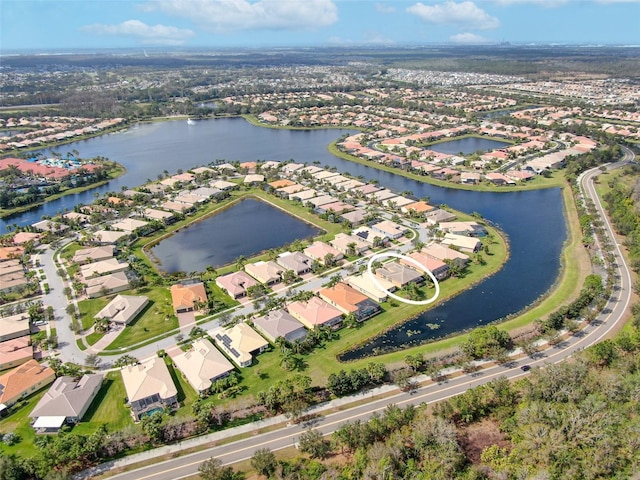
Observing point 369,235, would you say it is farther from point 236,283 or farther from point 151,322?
point 151,322

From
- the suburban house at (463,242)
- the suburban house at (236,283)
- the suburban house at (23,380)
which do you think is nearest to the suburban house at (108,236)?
the suburban house at (236,283)

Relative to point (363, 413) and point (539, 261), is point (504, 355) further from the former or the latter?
point (539, 261)

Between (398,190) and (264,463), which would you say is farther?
(398,190)

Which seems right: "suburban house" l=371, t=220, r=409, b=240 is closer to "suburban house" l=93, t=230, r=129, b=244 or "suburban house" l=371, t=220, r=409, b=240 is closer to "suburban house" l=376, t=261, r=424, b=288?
"suburban house" l=376, t=261, r=424, b=288

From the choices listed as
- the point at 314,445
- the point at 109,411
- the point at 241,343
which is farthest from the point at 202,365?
the point at 314,445

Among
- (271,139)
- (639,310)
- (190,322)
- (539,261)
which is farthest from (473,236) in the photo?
(271,139)

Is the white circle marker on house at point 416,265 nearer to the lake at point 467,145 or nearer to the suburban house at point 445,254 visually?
the suburban house at point 445,254

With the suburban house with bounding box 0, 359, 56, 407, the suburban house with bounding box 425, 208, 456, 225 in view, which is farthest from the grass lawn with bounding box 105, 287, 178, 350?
the suburban house with bounding box 425, 208, 456, 225
